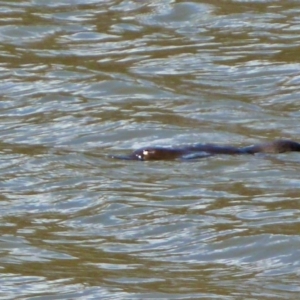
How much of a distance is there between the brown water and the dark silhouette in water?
107 mm

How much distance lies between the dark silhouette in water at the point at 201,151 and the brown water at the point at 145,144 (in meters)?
0.11

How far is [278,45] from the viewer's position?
12.2 m

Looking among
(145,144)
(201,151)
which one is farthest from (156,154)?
(145,144)

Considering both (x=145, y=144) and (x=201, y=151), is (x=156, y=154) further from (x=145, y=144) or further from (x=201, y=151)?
(x=145, y=144)

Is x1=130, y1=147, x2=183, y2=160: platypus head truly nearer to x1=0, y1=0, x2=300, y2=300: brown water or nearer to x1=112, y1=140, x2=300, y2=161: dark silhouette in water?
x1=112, y1=140, x2=300, y2=161: dark silhouette in water

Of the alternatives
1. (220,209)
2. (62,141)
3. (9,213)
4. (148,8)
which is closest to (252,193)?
(220,209)

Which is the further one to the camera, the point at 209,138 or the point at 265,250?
the point at 209,138

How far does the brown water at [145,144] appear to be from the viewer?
6.36 m

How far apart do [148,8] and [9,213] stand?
6.75 metres

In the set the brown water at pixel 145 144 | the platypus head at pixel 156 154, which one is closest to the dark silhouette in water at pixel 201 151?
the platypus head at pixel 156 154

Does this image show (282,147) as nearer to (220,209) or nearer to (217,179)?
(217,179)

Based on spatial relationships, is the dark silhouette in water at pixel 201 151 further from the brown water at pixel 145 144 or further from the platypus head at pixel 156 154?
the brown water at pixel 145 144

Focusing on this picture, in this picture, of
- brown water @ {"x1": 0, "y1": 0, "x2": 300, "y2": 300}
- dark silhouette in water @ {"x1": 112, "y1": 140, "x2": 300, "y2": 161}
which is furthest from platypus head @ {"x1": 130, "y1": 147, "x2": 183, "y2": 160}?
brown water @ {"x1": 0, "y1": 0, "x2": 300, "y2": 300}

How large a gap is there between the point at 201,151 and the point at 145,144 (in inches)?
26.8
